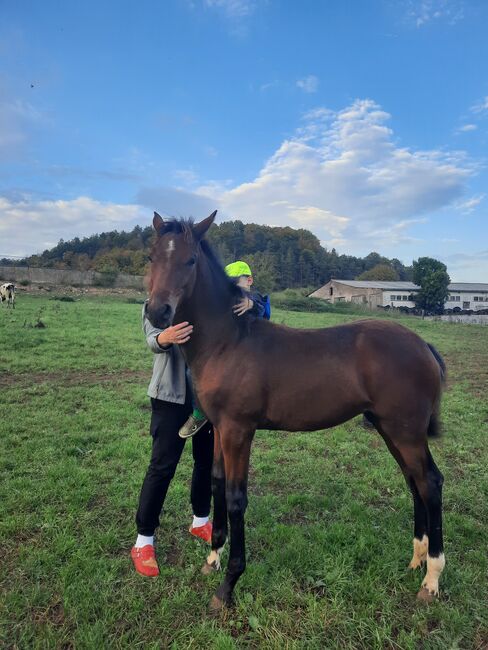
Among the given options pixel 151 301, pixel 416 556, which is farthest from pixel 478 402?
pixel 151 301

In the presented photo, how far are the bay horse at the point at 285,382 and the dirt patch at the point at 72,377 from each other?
697 centimetres

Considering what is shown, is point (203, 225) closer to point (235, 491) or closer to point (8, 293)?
point (235, 491)

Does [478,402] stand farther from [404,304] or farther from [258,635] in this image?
[404,304]

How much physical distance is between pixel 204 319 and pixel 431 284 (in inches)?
2443

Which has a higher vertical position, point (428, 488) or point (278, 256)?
point (278, 256)

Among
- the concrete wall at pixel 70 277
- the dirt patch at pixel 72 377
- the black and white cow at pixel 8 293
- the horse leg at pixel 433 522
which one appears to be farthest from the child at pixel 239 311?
the concrete wall at pixel 70 277

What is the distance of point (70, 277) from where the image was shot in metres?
40.9

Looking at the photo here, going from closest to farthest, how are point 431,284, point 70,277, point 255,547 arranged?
1. point 255,547
2. point 70,277
3. point 431,284

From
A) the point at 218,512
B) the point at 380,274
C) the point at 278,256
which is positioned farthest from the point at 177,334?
the point at 380,274

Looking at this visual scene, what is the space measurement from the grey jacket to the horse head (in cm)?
51

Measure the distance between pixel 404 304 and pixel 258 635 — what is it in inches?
2686

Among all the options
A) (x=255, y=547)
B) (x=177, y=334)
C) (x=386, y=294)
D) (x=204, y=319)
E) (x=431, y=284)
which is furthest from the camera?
(x=386, y=294)

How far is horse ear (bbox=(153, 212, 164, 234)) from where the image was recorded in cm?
310

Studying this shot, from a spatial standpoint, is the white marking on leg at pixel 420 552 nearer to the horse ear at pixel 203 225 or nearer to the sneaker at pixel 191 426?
the sneaker at pixel 191 426
